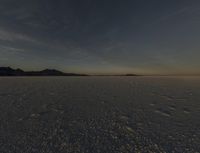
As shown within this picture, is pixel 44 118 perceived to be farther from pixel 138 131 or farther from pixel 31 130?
pixel 138 131

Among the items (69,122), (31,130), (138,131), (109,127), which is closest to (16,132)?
(31,130)

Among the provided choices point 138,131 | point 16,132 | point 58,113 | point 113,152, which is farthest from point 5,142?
point 138,131

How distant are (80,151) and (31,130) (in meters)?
2.04

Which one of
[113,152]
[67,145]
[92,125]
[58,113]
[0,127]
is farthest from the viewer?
[58,113]

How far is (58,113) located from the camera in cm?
582

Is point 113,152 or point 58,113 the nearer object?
point 113,152

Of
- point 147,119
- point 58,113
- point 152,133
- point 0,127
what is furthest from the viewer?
point 58,113

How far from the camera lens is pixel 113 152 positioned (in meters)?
3.03

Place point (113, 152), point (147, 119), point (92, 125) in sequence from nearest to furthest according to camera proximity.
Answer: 1. point (113, 152)
2. point (92, 125)
3. point (147, 119)

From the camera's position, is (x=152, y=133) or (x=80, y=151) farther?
(x=152, y=133)

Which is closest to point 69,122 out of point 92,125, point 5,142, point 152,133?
point 92,125

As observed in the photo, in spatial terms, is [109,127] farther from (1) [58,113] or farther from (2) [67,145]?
(1) [58,113]

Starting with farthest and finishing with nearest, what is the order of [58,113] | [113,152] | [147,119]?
1. [58,113]
2. [147,119]
3. [113,152]

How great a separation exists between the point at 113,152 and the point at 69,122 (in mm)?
2338
